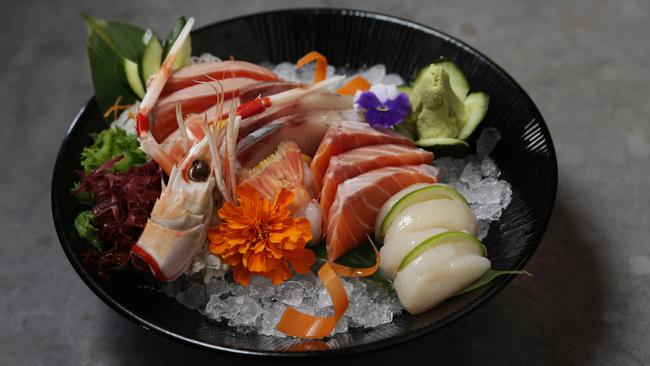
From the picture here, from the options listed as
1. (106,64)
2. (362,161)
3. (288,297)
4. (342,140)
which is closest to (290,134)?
(342,140)

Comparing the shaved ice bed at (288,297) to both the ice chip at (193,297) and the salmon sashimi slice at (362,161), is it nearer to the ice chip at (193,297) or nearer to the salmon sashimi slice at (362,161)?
the ice chip at (193,297)

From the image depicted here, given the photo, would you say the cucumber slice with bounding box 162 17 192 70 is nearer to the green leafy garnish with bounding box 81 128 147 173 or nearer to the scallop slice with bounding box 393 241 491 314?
the green leafy garnish with bounding box 81 128 147 173

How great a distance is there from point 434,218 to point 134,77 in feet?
4.72

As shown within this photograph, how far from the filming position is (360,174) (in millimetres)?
2465

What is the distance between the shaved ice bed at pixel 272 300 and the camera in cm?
225

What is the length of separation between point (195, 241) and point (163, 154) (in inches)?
13.9

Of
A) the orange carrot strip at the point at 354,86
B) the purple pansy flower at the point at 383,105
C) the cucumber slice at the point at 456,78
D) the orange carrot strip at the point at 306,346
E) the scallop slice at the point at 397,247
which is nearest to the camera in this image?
the orange carrot strip at the point at 306,346

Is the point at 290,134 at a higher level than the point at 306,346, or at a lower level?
higher

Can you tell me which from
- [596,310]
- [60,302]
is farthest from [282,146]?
[596,310]

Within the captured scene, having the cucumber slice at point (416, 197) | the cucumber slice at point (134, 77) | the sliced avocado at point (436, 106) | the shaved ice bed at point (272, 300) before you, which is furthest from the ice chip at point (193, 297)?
the sliced avocado at point (436, 106)

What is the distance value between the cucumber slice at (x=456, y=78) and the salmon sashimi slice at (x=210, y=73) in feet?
2.34

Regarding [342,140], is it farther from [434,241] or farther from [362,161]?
[434,241]

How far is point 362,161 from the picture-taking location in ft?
8.06

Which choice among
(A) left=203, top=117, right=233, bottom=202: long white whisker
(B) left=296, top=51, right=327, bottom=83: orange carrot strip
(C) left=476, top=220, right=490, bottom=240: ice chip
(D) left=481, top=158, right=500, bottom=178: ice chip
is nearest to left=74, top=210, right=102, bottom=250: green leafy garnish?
(A) left=203, top=117, right=233, bottom=202: long white whisker
